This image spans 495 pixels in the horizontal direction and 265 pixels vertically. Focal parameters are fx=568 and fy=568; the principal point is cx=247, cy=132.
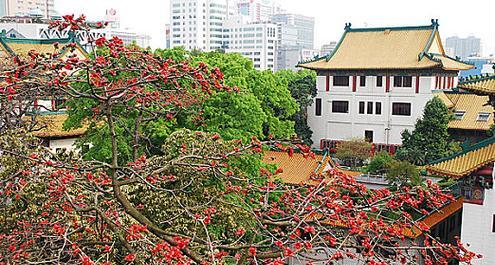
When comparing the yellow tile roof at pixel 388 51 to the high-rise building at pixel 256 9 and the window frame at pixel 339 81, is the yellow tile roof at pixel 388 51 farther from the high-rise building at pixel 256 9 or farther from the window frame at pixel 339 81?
the high-rise building at pixel 256 9

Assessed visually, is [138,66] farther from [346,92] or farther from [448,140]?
[346,92]

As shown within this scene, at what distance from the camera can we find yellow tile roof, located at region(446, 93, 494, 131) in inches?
904

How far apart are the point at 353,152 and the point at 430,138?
3191 mm

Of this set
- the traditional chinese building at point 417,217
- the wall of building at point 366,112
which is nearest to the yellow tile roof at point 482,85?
the traditional chinese building at point 417,217

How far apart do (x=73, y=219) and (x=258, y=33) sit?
74476 millimetres

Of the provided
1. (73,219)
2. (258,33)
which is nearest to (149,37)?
(258,33)

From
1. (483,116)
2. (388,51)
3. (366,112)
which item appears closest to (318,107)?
(366,112)

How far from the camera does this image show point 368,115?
2731 centimetres

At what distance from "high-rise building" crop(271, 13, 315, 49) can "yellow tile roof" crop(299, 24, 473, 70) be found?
2632 inches

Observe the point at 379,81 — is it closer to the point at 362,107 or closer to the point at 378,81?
the point at 378,81

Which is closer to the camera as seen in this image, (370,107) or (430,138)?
(430,138)

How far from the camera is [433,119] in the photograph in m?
23.2

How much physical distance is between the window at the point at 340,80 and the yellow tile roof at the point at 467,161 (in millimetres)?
17135

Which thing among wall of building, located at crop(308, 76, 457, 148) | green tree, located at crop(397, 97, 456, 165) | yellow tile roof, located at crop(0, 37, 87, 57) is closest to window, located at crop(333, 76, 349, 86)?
wall of building, located at crop(308, 76, 457, 148)
